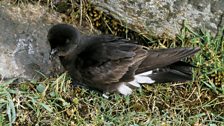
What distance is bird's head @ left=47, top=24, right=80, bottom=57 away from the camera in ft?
15.6

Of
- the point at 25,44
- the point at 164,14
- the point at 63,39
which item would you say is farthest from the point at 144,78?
the point at 25,44

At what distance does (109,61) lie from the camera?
15.9ft

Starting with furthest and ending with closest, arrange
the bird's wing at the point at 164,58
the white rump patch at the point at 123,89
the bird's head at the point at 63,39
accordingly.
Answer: the white rump patch at the point at 123,89, the bird's wing at the point at 164,58, the bird's head at the point at 63,39

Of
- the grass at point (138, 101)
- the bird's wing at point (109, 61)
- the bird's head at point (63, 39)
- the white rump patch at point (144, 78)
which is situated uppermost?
the bird's head at point (63, 39)

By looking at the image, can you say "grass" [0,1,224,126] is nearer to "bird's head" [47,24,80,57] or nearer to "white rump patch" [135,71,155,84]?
"white rump patch" [135,71,155,84]

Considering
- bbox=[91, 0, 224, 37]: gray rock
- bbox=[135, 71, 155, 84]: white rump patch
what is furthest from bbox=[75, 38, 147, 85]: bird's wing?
bbox=[91, 0, 224, 37]: gray rock

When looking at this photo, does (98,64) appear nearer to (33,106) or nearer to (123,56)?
(123,56)

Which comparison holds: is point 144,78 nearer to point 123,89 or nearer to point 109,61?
point 123,89

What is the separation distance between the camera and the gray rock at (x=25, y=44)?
5.09 meters

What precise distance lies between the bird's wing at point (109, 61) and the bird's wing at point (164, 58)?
0.13ft

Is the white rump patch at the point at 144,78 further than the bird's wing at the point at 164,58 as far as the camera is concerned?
Yes

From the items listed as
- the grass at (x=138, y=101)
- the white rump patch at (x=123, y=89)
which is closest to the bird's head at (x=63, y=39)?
the grass at (x=138, y=101)

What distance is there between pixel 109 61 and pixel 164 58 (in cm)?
36

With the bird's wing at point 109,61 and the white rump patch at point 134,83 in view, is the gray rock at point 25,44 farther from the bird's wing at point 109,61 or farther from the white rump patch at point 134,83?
the white rump patch at point 134,83
